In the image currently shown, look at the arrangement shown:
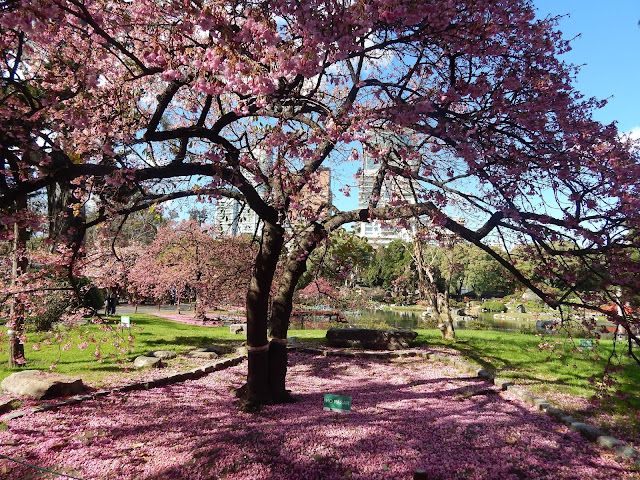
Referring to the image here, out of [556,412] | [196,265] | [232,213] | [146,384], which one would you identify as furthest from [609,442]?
[196,265]

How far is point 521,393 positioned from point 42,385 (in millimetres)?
7293

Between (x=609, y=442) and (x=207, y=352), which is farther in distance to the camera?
(x=207, y=352)

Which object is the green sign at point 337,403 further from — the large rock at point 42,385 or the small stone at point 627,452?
the large rock at point 42,385

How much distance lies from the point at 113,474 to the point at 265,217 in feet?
10.9

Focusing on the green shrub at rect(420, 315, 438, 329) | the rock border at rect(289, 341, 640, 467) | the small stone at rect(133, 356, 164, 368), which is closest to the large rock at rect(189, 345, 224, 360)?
the small stone at rect(133, 356, 164, 368)

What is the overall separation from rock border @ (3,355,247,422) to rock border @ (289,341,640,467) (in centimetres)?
273

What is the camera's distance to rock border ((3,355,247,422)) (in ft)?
16.7

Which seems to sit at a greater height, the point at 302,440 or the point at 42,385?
the point at 42,385

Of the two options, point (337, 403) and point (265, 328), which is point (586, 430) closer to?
point (337, 403)

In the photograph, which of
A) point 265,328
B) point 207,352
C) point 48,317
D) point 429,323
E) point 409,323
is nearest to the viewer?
point 265,328

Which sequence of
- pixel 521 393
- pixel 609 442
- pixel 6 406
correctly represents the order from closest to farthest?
pixel 609 442
pixel 6 406
pixel 521 393

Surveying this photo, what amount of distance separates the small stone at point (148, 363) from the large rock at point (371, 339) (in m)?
4.98

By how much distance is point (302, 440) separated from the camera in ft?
14.2

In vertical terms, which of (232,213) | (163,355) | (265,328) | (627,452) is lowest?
(627,452)
